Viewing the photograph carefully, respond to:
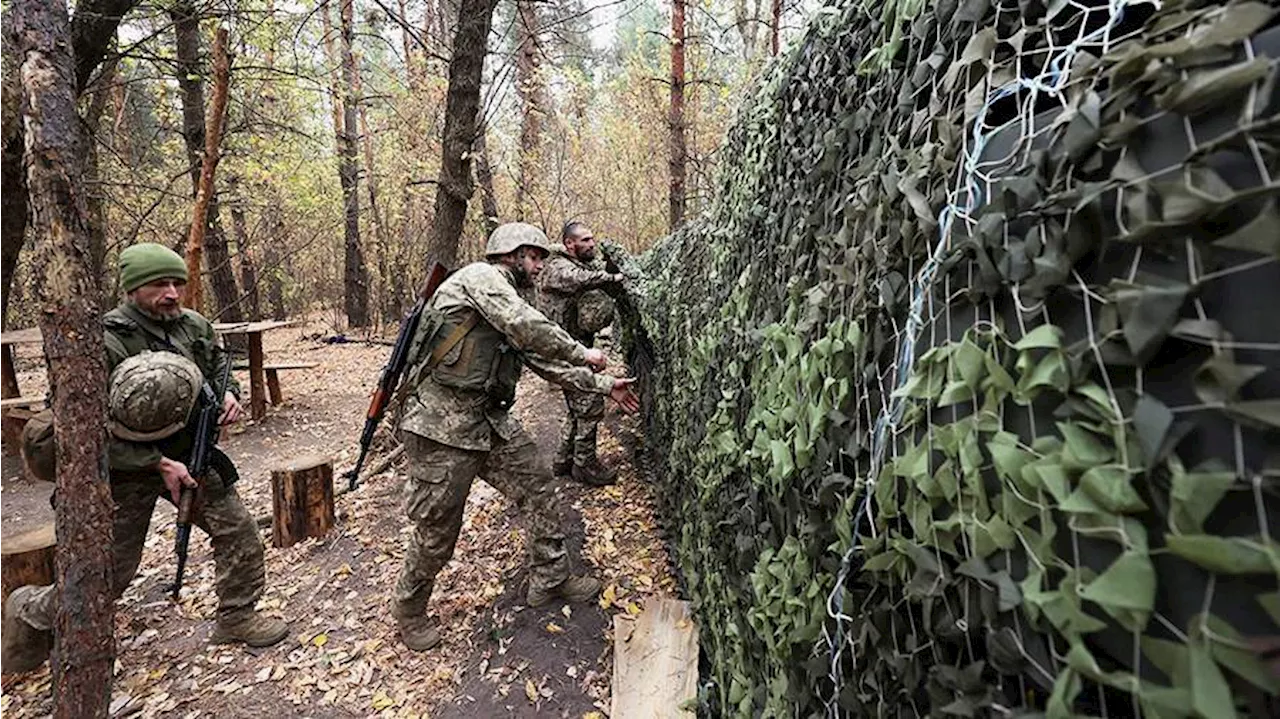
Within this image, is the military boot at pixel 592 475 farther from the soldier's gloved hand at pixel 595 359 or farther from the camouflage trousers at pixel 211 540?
the camouflage trousers at pixel 211 540

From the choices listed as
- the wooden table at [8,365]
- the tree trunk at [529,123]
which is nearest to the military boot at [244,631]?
the wooden table at [8,365]

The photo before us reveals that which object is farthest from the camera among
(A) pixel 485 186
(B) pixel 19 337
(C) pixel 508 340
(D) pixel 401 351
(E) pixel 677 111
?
(A) pixel 485 186

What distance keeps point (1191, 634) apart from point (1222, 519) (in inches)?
4.0

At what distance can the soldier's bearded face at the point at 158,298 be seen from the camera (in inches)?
145

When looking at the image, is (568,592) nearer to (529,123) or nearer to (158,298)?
(158,298)

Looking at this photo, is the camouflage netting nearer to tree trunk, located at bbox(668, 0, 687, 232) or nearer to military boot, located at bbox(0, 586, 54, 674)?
military boot, located at bbox(0, 586, 54, 674)

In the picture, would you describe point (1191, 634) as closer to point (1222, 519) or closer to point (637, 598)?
point (1222, 519)

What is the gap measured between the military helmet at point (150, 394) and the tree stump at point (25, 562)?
5.27 ft

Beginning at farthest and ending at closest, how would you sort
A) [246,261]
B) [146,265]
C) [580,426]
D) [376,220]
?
[376,220], [246,261], [580,426], [146,265]

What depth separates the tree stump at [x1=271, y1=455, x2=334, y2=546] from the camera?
523 cm

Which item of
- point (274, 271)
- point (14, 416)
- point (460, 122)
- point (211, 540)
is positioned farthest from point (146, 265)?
point (274, 271)

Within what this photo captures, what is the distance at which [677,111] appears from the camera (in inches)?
388

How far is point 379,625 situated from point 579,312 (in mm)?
3122

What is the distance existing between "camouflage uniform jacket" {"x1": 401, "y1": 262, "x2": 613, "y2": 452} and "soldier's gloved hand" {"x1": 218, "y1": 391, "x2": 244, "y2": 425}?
3.56ft
